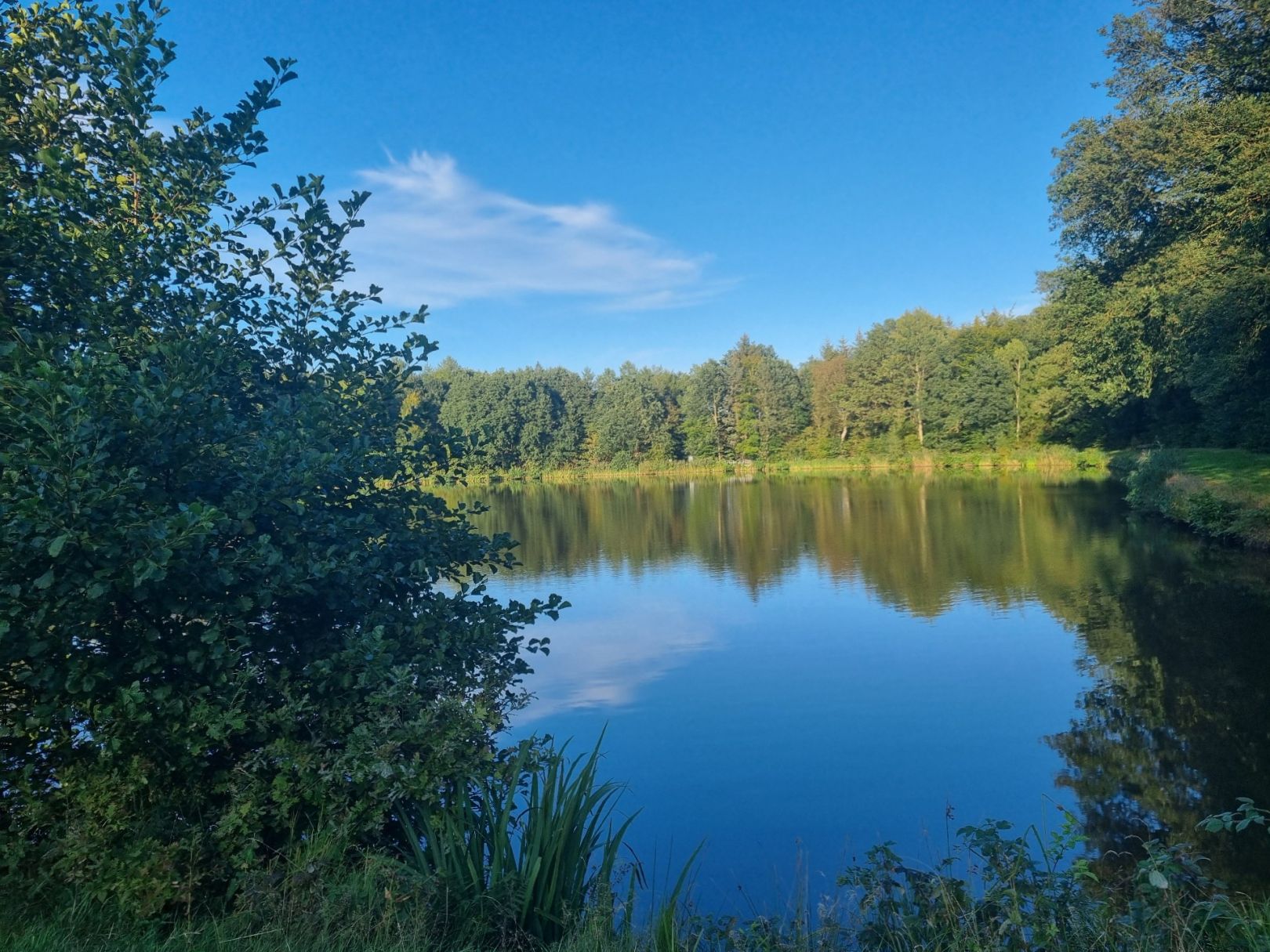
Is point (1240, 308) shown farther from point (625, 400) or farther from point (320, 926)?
point (625, 400)

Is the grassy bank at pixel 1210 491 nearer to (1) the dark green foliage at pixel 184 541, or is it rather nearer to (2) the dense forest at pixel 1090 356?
(2) the dense forest at pixel 1090 356

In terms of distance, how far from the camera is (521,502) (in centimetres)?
4741

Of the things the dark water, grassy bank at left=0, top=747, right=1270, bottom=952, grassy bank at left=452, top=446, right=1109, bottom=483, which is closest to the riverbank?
grassy bank at left=0, top=747, right=1270, bottom=952

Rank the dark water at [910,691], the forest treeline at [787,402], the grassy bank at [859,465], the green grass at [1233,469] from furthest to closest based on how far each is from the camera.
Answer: the forest treeline at [787,402], the grassy bank at [859,465], the green grass at [1233,469], the dark water at [910,691]

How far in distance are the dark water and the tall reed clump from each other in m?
2.22

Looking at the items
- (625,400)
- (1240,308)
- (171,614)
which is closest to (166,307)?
(171,614)

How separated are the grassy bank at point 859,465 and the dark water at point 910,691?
28.9 metres

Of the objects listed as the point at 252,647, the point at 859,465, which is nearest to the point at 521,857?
the point at 252,647

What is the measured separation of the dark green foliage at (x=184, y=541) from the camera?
3.51m

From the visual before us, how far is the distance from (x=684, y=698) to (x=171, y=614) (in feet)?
24.7

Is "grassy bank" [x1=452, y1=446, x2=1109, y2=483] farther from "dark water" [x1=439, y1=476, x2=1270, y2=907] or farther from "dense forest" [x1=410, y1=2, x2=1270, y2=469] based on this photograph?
"dark water" [x1=439, y1=476, x2=1270, y2=907]

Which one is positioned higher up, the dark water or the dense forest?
the dense forest

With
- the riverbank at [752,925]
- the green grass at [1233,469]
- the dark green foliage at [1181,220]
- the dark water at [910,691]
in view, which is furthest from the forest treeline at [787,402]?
the riverbank at [752,925]

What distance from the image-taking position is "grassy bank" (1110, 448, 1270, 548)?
17375 mm
